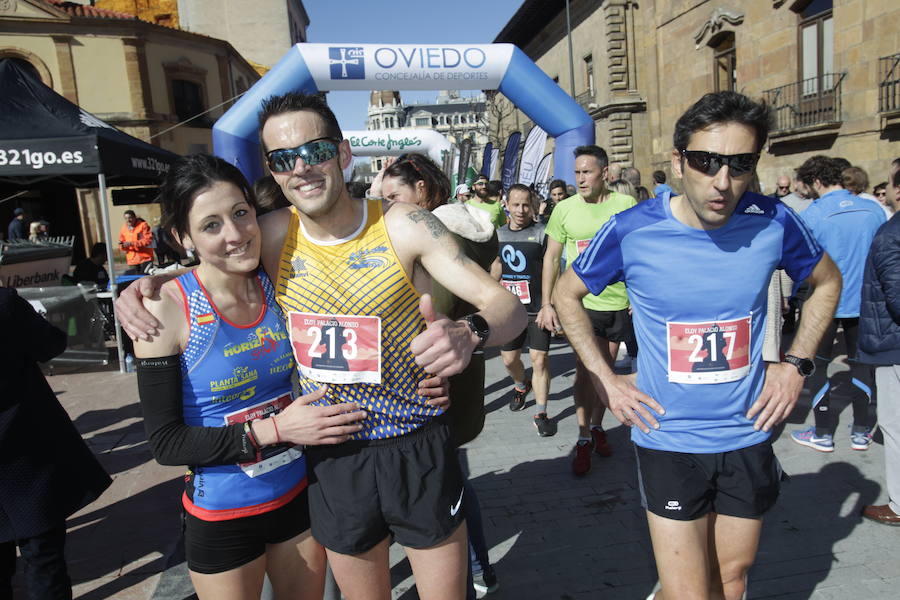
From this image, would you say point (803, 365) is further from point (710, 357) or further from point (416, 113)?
point (416, 113)

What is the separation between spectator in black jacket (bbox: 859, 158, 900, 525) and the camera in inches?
135

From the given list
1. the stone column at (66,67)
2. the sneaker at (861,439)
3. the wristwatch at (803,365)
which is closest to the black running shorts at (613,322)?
the sneaker at (861,439)

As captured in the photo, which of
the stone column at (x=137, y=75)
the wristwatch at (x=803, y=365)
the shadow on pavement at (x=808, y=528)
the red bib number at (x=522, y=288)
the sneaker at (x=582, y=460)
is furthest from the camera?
the stone column at (x=137, y=75)

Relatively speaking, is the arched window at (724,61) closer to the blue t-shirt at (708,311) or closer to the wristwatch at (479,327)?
the blue t-shirt at (708,311)

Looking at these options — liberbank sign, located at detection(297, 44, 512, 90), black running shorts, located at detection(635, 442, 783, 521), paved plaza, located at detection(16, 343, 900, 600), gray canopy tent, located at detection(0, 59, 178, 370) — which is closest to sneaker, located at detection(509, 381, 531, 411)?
paved plaza, located at detection(16, 343, 900, 600)

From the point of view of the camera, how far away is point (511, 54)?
962 cm

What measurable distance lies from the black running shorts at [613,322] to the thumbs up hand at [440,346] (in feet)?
9.72

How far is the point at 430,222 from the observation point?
1.97 metres

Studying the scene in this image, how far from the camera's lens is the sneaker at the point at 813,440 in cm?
449

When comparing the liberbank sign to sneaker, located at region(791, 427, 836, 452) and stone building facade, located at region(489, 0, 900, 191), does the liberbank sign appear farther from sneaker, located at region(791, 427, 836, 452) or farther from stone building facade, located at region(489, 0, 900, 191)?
sneaker, located at region(791, 427, 836, 452)

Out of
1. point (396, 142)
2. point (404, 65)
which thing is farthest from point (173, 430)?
point (396, 142)

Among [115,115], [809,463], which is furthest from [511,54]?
[115,115]

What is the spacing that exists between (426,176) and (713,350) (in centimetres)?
171

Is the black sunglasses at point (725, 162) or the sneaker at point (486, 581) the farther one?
the sneaker at point (486, 581)
